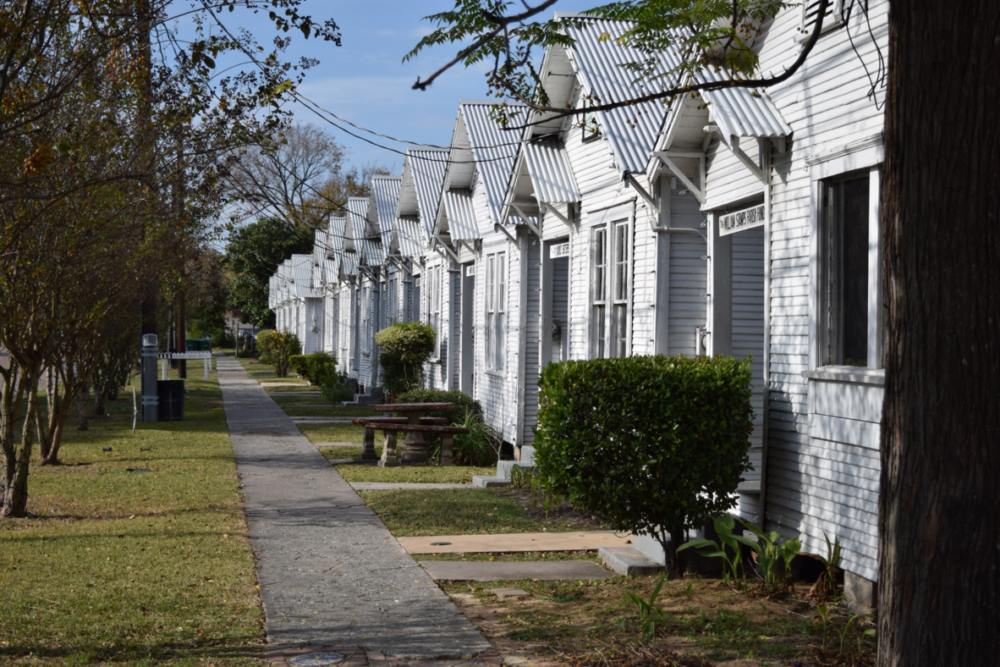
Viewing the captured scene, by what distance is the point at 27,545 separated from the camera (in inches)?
382

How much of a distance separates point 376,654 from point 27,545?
4.95 meters

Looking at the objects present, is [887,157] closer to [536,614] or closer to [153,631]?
[536,614]

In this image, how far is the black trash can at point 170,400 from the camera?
2297cm

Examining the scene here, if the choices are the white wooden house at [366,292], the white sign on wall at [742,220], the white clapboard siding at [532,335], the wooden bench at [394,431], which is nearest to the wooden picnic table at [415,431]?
the wooden bench at [394,431]

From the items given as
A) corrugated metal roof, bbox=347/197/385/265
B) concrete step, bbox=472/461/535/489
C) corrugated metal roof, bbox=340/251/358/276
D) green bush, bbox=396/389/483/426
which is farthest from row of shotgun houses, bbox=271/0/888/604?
corrugated metal roof, bbox=340/251/358/276

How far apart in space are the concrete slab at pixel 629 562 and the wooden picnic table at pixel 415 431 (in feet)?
23.3

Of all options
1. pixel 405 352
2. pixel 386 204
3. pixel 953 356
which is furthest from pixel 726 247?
pixel 386 204

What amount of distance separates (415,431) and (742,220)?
8.14 meters

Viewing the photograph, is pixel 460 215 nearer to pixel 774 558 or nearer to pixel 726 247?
pixel 726 247

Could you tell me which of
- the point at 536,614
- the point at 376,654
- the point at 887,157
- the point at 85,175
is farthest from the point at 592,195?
the point at 887,157

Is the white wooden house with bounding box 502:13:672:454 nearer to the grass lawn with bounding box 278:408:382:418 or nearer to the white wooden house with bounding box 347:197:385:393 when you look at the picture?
the grass lawn with bounding box 278:408:382:418

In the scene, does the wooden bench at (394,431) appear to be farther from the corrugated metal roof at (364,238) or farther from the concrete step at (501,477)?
the corrugated metal roof at (364,238)

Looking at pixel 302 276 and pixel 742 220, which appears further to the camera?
pixel 302 276

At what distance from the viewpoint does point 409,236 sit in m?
25.1
